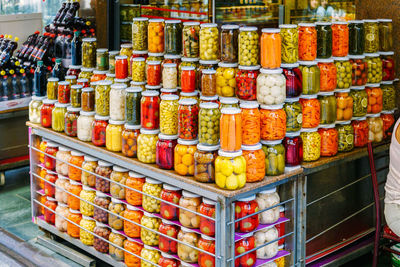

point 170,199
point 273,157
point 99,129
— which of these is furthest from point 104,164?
point 273,157

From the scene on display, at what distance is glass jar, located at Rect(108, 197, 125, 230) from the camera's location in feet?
12.6

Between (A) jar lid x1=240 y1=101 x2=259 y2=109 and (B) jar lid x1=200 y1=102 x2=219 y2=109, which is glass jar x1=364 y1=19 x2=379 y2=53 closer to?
(A) jar lid x1=240 y1=101 x2=259 y2=109

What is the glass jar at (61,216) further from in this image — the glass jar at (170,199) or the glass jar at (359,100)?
the glass jar at (359,100)

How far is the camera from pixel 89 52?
13.9ft

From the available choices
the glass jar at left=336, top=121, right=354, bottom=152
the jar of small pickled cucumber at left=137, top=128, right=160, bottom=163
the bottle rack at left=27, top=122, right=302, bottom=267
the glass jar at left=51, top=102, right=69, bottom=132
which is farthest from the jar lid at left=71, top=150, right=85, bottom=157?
the glass jar at left=336, top=121, right=354, bottom=152

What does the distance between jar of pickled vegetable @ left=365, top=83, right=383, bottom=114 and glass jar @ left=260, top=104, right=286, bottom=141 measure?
3.09 feet

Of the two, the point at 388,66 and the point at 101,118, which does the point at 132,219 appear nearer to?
the point at 101,118

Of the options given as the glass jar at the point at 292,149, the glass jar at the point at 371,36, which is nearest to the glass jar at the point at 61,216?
the glass jar at the point at 292,149

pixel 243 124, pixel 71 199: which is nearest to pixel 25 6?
pixel 71 199

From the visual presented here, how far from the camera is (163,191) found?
3465 mm

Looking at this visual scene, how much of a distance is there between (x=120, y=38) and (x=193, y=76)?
11.2 feet

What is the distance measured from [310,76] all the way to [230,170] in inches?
32.3

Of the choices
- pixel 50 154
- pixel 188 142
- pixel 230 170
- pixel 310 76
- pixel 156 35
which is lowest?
pixel 50 154

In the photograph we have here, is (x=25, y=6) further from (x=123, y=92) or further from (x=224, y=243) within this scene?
(x=224, y=243)
